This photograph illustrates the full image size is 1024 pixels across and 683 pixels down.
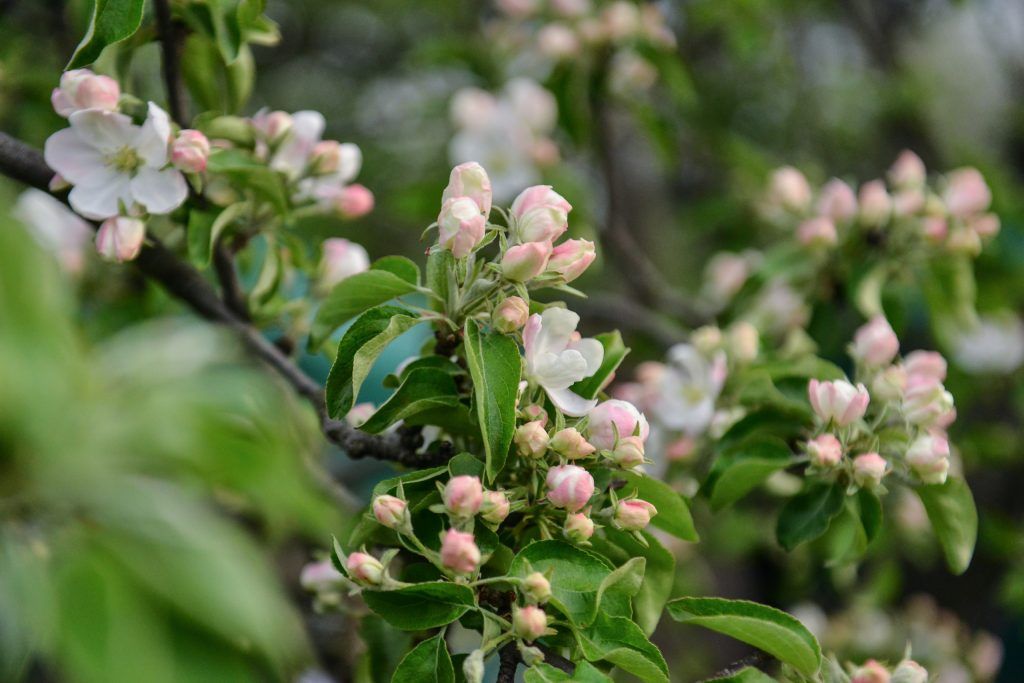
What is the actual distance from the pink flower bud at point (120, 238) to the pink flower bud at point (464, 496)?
0.42 metres

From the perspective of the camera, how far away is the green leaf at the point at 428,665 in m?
0.83

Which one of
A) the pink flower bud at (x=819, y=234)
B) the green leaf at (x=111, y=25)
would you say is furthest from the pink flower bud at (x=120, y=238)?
the pink flower bud at (x=819, y=234)

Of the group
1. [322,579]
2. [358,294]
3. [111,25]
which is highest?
[111,25]

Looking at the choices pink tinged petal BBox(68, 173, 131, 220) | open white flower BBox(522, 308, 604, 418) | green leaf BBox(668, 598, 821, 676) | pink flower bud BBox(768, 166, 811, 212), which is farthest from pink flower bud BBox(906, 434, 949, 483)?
pink tinged petal BBox(68, 173, 131, 220)

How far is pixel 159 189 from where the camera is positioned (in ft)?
3.31

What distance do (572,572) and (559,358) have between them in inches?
7.4

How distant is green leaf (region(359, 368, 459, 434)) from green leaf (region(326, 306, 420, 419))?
3 centimetres

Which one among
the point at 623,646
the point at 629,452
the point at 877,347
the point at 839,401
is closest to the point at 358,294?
the point at 629,452

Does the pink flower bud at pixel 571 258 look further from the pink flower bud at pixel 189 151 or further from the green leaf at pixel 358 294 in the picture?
the pink flower bud at pixel 189 151

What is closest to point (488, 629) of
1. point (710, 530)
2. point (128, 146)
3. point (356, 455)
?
point (356, 455)

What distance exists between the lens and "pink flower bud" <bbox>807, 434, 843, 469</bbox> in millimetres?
1030

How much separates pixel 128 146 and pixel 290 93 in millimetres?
3127

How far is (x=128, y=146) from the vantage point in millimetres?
1005

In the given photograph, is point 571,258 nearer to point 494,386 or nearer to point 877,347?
point 494,386
